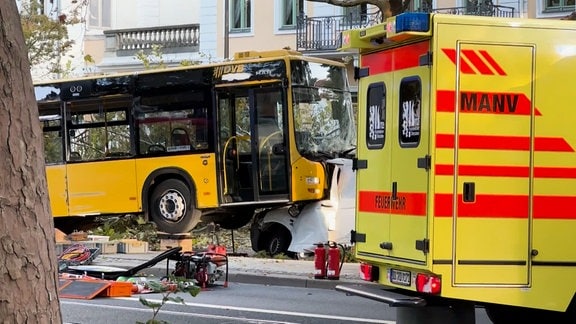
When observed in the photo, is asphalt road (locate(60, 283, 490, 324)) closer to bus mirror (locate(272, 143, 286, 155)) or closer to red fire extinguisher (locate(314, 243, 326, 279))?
red fire extinguisher (locate(314, 243, 326, 279))

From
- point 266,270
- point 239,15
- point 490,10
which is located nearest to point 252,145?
point 266,270

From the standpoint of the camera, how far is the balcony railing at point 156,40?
104 ft

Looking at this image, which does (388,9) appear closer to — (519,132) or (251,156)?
(251,156)

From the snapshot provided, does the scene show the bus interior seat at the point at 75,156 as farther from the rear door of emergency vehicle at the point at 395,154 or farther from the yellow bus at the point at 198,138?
the rear door of emergency vehicle at the point at 395,154

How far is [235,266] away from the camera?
15562mm

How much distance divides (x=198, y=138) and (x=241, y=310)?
707cm

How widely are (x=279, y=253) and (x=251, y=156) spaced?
1.94 metres

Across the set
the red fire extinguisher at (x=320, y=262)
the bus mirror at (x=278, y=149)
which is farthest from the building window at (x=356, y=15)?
the red fire extinguisher at (x=320, y=262)

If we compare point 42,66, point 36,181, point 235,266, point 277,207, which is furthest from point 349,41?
point 42,66

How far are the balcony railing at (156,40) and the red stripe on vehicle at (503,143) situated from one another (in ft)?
80.3

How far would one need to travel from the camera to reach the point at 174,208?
1805 cm

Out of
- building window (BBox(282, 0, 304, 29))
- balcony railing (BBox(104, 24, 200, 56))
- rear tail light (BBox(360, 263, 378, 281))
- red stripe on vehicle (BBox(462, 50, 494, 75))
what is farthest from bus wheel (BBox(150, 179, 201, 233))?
balcony railing (BBox(104, 24, 200, 56))

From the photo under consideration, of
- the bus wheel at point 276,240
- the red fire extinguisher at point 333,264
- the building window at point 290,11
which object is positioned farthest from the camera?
the building window at point 290,11

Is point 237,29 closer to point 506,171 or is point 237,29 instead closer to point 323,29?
point 323,29
